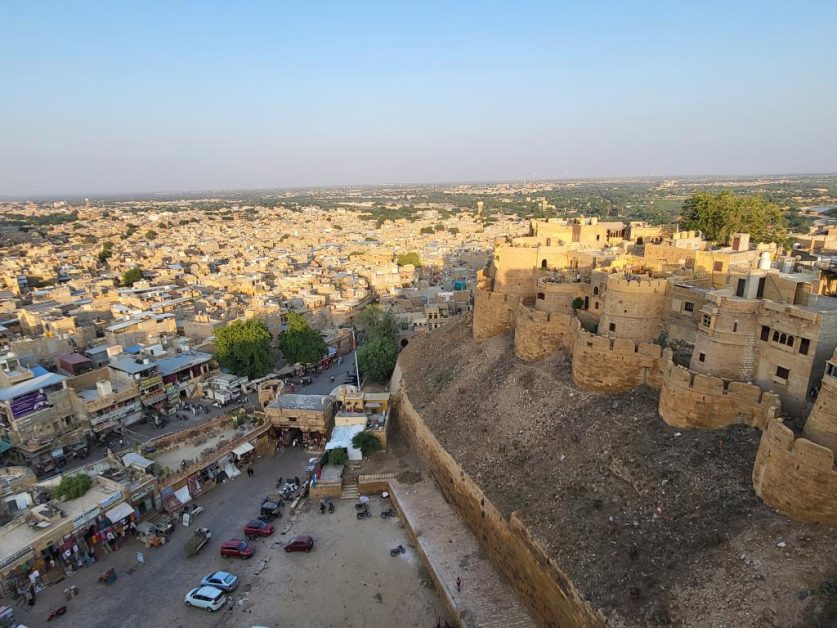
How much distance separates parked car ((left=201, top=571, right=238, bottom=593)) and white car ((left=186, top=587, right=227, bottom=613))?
0.71ft

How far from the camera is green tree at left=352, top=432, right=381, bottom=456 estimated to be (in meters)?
23.2

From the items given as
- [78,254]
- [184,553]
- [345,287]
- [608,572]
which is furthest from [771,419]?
[78,254]

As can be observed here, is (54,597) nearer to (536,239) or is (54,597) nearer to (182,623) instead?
(182,623)

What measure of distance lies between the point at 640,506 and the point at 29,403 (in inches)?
1018

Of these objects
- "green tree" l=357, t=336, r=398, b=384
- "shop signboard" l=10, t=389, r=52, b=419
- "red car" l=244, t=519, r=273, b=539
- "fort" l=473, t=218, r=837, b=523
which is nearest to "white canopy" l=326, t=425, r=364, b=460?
"red car" l=244, t=519, r=273, b=539

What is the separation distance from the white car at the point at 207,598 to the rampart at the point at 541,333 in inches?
588

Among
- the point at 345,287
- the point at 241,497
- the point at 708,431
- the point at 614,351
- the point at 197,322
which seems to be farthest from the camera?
the point at 345,287

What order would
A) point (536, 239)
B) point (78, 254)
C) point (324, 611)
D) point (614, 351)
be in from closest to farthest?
point (324, 611)
point (614, 351)
point (536, 239)
point (78, 254)

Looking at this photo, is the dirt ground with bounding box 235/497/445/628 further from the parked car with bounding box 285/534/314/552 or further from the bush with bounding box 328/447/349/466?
the bush with bounding box 328/447/349/466

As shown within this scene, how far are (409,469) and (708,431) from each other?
1226 cm

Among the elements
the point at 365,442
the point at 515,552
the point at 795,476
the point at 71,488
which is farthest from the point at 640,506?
the point at 71,488

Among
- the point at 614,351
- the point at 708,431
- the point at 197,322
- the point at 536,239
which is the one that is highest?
the point at 536,239

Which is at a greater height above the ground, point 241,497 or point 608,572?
point 608,572

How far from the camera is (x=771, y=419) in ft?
39.3
